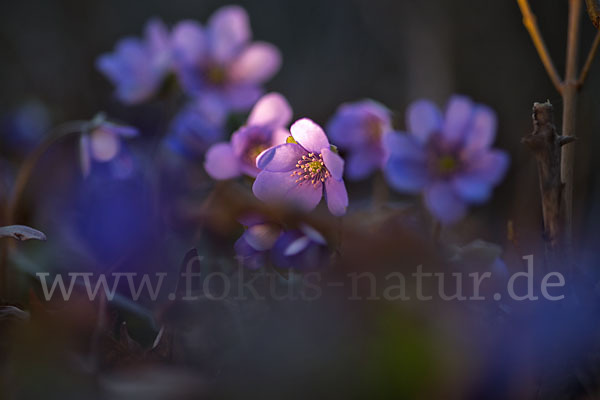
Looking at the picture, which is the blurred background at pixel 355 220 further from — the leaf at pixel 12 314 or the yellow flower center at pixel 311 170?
the yellow flower center at pixel 311 170

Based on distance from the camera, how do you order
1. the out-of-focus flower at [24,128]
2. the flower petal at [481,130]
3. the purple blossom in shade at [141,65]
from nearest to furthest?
the flower petal at [481,130] → the purple blossom in shade at [141,65] → the out-of-focus flower at [24,128]

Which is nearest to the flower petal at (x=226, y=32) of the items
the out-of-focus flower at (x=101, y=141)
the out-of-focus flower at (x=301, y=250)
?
the out-of-focus flower at (x=101, y=141)

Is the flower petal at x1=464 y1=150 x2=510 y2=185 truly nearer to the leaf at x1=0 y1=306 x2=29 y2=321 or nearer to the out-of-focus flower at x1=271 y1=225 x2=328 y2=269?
the out-of-focus flower at x1=271 y1=225 x2=328 y2=269

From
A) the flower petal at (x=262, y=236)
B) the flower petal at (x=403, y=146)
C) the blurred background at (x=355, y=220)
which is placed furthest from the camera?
the flower petal at (x=403, y=146)

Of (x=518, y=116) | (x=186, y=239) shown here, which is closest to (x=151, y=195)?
(x=186, y=239)

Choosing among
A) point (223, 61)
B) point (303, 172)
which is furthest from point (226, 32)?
point (303, 172)

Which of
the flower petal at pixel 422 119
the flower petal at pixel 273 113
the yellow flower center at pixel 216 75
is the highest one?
the yellow flower center at pixel 216 75

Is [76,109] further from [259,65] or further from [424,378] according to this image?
[424,378]
